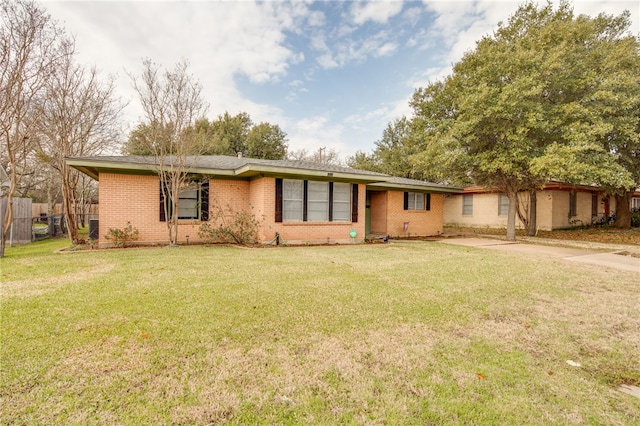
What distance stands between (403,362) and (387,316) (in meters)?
1.12

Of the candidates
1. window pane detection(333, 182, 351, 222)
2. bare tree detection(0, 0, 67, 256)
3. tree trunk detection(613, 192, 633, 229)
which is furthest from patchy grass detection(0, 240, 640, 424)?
tree trunk detection(613, 192, 633, 229)

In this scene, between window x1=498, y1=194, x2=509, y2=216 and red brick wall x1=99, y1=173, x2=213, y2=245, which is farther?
window x1=498, y1=194, x2=509, y2=216

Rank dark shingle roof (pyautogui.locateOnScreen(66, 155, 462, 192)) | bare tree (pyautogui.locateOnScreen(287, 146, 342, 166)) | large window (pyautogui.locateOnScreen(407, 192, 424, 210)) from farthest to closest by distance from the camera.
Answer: bare tree (pyautogui.locateOnScreen(287, 146, 342, 166)) → large window (pyautogui.locateOnScreen(407, 192, 424, 210)) → dark shingle roof (pyautogui.locateOnScreen(66, 155, 462, 192))

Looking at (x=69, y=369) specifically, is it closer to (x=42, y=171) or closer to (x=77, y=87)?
(x=77, y=87)

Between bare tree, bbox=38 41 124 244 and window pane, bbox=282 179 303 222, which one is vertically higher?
bare tree, bbox=38 41 124 244

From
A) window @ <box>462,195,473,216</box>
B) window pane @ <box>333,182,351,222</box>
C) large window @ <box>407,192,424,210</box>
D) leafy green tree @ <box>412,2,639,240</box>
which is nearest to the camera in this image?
leafy green tree @ <box>412,2,639,240</box>

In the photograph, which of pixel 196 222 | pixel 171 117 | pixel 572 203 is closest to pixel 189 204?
pixel 196 222

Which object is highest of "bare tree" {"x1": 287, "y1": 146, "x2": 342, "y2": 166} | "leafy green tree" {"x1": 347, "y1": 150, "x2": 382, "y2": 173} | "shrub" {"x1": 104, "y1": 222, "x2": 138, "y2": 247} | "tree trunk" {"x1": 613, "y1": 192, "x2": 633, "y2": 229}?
"bare tree" {"x1": 287, "y1": 146, "x2": 342, "y2": 166}

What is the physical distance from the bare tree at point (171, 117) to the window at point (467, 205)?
18521 mm

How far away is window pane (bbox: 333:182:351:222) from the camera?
1184cm

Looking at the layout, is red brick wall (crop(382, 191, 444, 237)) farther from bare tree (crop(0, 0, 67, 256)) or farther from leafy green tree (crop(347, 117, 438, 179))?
bare tree (crop(0, 0, 67, 256))

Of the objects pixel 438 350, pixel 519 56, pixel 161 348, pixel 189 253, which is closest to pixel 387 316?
pixel 438 350

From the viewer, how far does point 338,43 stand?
13.9m

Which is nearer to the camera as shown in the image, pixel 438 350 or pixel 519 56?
pixel 438 350
